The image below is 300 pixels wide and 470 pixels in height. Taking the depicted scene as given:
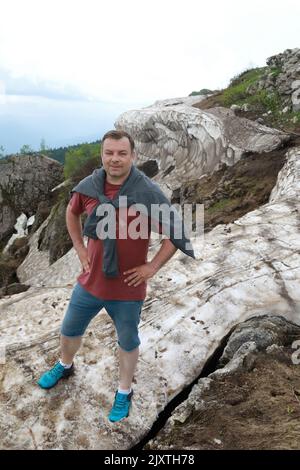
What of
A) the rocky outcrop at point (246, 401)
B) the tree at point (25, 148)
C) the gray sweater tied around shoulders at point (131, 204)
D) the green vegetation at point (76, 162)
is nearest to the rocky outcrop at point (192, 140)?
the green vegetation at point (76, 162)

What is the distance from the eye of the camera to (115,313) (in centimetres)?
454

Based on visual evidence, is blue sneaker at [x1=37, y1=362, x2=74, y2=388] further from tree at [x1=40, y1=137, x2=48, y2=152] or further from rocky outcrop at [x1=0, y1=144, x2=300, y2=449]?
tree at [x1=40, y1=137, x2=48, y2=152]

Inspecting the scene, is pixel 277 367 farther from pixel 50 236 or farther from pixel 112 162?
pixel 50 236

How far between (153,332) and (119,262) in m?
2.41

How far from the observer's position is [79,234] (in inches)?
186

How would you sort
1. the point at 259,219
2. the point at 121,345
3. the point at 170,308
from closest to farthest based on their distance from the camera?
the point at 121,345 < the point at 170,308 < the point at 259,219

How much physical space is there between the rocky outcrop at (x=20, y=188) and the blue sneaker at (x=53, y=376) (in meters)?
29.3

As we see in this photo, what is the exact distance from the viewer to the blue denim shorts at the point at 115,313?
4434 millimetres

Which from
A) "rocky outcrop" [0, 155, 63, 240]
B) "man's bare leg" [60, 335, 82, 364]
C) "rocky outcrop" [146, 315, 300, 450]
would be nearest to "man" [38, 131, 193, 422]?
"man's bare leg" [60, 335, 82, 364]

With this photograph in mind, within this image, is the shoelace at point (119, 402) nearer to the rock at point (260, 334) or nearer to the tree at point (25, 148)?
the rock at point (260, 334)

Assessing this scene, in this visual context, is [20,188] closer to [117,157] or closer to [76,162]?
[76,162]

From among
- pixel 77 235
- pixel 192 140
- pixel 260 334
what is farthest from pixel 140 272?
pixel 192 140
